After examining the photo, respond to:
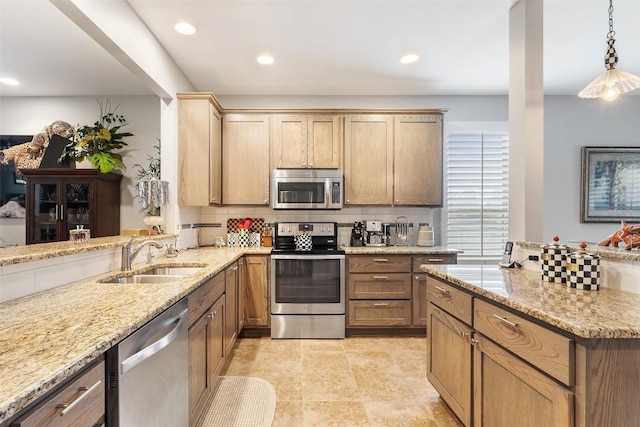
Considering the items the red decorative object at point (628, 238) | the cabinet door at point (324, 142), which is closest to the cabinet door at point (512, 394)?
the red decorative object at point (628, 238)

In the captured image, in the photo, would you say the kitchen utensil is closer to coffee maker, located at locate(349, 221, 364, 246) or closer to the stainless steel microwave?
coffee maker, located at locate(349, 221, 364, 246)

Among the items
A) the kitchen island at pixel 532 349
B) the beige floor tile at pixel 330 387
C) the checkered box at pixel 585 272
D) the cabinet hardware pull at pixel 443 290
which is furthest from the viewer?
the beige floor tile at pixel 330 387

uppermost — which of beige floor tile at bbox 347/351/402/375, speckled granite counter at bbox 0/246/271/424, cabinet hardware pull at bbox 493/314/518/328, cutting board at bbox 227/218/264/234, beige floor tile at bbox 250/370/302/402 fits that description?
cutting board at bbox 227/218/264/234

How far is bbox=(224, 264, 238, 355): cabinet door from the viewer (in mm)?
2492

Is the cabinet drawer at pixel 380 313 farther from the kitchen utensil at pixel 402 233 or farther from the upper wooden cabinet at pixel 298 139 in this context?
the upper wooden cabinet at pixel 298 139

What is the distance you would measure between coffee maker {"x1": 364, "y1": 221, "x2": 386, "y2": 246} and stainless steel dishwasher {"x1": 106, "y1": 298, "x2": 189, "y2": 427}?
100 inches

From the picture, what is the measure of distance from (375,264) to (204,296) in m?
1.89

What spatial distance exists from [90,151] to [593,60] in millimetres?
5320

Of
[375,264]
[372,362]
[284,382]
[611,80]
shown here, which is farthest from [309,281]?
[611,80]

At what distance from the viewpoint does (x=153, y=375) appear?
1.22 metres

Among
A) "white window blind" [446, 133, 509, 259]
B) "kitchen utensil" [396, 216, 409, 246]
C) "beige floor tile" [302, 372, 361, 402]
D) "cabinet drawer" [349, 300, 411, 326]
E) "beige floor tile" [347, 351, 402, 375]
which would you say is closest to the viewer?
"beige floor tile" [302, 372, 361, 402]

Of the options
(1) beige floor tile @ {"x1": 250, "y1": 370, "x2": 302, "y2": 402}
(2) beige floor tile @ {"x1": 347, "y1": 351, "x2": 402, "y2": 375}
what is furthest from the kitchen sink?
(2) beige floor tile @ {"x1": 347, "y1": 351, "x2": 402, "y2": 375}

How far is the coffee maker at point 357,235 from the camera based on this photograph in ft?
12.3

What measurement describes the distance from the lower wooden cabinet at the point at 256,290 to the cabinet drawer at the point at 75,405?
92.5 inches
